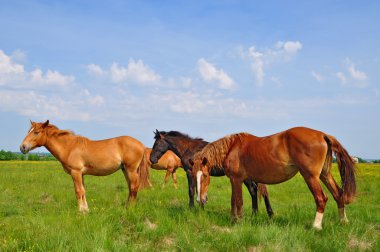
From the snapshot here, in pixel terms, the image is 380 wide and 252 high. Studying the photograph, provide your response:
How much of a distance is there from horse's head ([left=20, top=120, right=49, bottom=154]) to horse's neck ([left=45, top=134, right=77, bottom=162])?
0.19 meters

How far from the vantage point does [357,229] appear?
620 cm

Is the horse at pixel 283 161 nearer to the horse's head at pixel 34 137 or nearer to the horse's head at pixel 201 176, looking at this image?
the horse's head at pixel 201 176

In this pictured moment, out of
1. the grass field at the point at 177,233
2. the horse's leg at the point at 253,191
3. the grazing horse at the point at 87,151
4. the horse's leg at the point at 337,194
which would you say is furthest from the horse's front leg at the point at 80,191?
the horse's leg at the point at 337,194

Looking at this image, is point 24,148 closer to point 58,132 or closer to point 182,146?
point 58,132

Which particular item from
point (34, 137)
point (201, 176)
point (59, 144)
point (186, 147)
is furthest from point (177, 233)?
point (34, 137)

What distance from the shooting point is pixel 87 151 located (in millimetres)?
9445

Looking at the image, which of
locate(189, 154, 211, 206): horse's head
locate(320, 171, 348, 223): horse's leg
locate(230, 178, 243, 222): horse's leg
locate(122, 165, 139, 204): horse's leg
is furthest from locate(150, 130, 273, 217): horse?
locate(320, 171, 348, 223): horse's leg

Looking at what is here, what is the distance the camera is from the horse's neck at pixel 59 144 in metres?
9.47

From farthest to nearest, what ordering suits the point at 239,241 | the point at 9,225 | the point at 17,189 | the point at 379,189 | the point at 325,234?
1. the point at 379,189
2. the point at 17,189
3. the point at 9,225
4. the point at 325,234
5. the point at 239,241

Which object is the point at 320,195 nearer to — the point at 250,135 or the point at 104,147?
the point at 250,135

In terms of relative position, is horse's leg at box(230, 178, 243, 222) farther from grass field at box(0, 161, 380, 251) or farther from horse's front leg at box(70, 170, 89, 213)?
horse's front leg at box(70, 170, 89, 213)

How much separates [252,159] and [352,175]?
2106 mm

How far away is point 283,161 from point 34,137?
684 cm

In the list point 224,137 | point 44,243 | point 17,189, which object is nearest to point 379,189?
point 224,137
